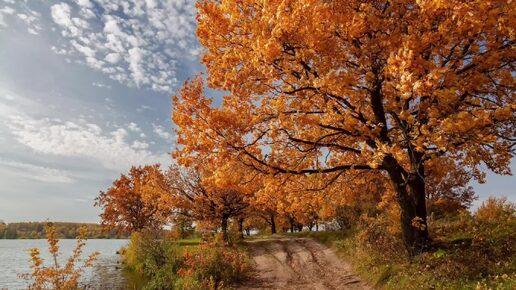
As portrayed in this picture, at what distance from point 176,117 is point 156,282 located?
10.4 metres

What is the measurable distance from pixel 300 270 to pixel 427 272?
815 cm

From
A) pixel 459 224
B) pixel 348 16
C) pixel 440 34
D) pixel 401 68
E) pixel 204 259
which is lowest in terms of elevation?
pixel 204 259

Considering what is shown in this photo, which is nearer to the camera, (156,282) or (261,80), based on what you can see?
(261,80)

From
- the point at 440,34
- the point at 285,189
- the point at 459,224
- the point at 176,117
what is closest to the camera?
the point at 440,34

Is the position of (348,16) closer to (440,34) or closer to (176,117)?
(440,34)

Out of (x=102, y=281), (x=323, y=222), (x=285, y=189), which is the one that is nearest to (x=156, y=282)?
(x=102, y=281)

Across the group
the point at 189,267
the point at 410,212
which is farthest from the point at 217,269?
the point at 410,212

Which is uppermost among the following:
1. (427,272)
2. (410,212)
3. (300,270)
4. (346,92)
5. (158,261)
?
(346,92)

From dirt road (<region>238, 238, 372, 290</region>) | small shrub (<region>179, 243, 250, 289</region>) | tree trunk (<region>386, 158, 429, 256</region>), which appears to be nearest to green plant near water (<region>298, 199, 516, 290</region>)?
tree trunk (<region>386, 158, 429, 256</region>)

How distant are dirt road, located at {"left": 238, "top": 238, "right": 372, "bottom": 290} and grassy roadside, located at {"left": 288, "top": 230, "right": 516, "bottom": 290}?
862 mm

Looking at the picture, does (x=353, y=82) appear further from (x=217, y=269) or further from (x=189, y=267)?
(x=189, y=267)

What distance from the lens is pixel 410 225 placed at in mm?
14125

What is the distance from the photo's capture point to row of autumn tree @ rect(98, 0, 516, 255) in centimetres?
901

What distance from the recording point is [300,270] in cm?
1933
